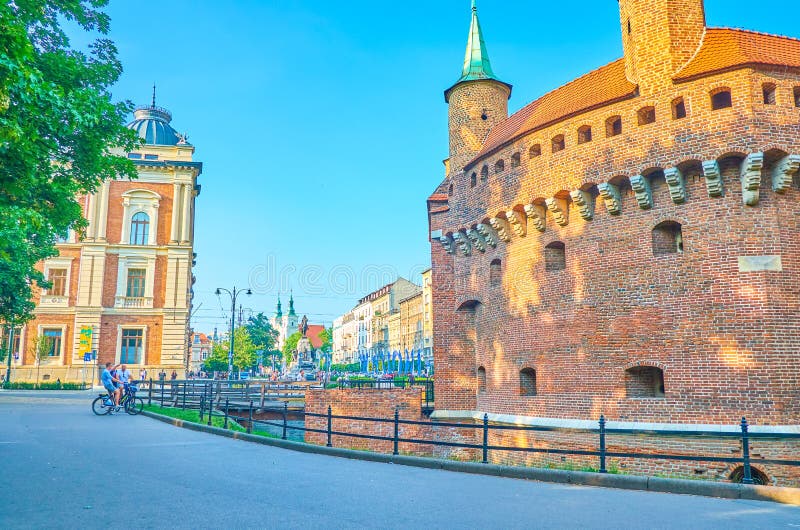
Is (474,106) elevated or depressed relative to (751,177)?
elevated

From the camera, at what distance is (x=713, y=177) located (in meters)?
13.6

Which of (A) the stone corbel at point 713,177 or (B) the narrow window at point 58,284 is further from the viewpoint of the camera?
(B) the narrow window at point 58,284

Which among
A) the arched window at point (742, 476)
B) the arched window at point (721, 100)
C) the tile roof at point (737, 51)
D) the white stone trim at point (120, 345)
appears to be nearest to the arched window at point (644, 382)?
the arched window at point (742, 476)

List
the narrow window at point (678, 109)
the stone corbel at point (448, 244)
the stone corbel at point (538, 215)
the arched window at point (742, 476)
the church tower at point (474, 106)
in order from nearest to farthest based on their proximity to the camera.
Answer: the arched window at point (742, 476), the narrow window at point (678, 109), the stone corbel at point (538, 215), the stone corbel at point (448, 244), the church tower at point (474, 106)

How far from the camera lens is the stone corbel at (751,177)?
1308cm

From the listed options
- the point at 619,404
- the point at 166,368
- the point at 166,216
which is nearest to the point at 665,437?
the point at 619,404

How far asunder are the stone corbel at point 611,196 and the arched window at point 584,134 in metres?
1.80

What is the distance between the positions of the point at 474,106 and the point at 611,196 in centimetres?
895

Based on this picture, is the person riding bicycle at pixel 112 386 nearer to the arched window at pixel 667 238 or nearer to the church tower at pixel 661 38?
the arched window at pixel 667 238

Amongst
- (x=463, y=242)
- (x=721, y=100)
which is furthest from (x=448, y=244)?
(x=721, y=100)

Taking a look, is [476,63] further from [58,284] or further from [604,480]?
[58,284]

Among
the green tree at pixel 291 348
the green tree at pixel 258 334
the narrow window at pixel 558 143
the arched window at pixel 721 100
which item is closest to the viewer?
the arched window at pixel 721 100

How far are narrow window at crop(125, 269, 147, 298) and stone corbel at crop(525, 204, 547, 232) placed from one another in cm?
3404

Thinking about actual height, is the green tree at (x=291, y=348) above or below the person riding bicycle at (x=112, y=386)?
above
